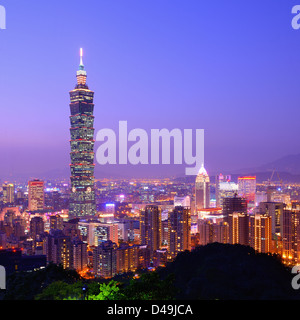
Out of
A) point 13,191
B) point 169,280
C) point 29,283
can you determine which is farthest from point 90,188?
point 169,280

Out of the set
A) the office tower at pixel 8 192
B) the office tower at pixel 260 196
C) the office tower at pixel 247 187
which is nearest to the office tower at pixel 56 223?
the office tower at pixel 8 192

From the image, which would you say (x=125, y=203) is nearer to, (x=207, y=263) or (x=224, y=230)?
(x=224, y=230)

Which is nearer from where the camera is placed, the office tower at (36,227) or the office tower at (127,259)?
the office tower at (127,259)

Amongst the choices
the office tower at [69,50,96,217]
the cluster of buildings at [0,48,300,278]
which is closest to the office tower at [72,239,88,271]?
the cluster of buildings at [0,48,300,278]

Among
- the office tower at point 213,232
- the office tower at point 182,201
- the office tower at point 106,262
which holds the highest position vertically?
the office tower at point 182,201

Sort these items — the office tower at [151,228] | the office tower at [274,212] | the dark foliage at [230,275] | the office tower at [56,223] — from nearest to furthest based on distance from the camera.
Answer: the dark foliage at [230,275] < the office tower at [274,212] < the office tower at [151,228] < the office tower at [56,223]

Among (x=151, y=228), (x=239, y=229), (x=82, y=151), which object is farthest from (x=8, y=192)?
(x=239, y=229)

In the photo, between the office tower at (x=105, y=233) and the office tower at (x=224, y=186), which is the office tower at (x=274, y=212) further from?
the office tower at (x=224, y=186)
